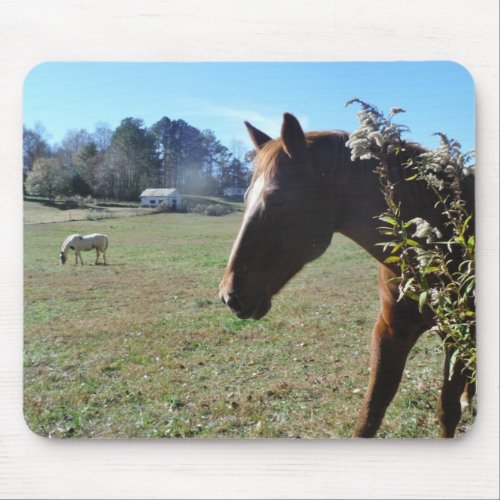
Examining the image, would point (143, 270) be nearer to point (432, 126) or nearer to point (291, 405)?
point (291, 405)

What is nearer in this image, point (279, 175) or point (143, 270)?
→ point (279, 175)

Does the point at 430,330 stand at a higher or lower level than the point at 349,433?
higher

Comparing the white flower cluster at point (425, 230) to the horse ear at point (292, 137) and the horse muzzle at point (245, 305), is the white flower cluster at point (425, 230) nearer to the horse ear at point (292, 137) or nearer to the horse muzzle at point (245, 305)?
the horse ear at point (292, 137)

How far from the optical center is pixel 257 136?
2004 millimetres

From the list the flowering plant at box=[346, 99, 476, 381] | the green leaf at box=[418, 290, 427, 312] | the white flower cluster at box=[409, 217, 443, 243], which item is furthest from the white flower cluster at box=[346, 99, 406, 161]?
the green leaf at box=[418, 290, 427, 312]

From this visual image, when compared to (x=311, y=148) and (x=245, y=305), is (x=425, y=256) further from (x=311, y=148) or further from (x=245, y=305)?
(x=245, y=305)

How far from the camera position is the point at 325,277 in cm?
205

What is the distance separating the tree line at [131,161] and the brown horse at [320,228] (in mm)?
141

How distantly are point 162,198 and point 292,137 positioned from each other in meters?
0.53

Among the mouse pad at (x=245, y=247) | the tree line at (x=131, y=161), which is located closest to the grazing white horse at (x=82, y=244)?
the mouse pad at (x=245, y=247)

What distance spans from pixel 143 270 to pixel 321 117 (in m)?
0.85

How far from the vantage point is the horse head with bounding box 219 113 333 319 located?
194 centimetres

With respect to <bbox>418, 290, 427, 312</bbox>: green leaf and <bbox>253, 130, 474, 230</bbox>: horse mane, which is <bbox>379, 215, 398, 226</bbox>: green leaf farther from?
<bbox>418, 290, 427, 312</bbox>: green leaf
